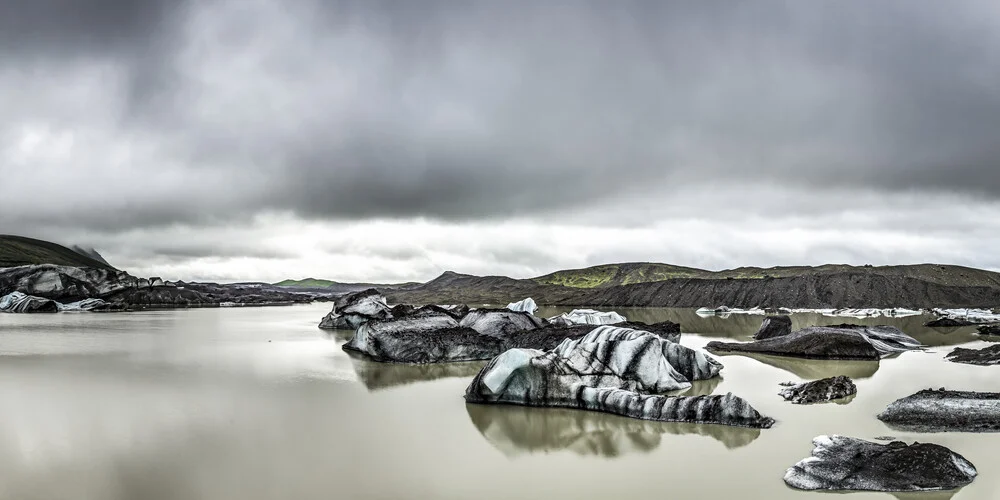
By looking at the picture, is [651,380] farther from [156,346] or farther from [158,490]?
[156,346]

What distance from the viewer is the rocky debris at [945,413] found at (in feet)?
24.8

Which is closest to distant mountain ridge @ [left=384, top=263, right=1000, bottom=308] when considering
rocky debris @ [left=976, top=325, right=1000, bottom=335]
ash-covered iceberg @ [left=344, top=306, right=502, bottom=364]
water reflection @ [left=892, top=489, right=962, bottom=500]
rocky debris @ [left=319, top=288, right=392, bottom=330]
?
rocky debris @ [left=976, top=325, right=1000, bottom=335]

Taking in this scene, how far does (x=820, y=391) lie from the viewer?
9805mm

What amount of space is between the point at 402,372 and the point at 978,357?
14935mm

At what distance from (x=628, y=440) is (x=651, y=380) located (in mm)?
3212

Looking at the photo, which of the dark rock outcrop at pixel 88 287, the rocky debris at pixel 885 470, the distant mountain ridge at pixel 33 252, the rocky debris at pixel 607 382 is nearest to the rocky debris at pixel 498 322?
the rocky debris at pixel 607 382

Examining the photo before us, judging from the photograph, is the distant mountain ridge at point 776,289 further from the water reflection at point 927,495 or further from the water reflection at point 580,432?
the water reflection at point 927,495

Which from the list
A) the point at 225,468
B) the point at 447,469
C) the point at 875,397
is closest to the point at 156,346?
the point at 225,468

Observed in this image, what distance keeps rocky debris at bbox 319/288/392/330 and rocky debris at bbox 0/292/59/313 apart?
30.9 m

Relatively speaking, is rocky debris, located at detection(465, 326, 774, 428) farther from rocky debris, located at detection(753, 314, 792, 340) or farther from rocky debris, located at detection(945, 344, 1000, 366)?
rocky debris, located at detection(753, 314, 792, 340)

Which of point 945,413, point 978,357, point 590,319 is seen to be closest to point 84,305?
point 590,319

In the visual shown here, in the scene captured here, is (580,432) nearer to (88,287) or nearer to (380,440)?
(380,440)

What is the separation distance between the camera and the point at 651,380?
10.3 metres

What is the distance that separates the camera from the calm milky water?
5.51m
